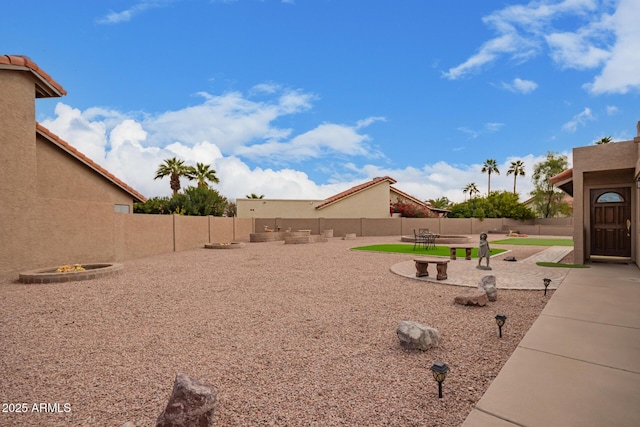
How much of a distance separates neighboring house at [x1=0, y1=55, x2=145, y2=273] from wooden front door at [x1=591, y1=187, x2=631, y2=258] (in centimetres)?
2031

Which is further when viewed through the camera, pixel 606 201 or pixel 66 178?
pixel 66 178

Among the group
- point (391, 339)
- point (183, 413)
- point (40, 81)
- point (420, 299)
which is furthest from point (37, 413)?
point (40, 81)

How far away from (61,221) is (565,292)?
628 inches

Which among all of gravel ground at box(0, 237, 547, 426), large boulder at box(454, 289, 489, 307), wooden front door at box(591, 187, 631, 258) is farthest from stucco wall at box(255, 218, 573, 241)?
large boulder at box(454, 289, 489, 307)

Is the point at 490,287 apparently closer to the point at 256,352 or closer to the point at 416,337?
the point at 416,337

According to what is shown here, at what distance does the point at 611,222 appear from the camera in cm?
1278

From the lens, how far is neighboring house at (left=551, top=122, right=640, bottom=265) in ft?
37.0

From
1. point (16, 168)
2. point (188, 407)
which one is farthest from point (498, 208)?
point (188, 407)

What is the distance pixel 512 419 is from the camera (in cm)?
282

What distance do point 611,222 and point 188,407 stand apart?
16.2 meters

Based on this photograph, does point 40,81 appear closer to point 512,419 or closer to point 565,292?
point 512,419

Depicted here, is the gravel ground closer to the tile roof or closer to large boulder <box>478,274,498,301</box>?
large boulder <box>478,274,498,301</box>

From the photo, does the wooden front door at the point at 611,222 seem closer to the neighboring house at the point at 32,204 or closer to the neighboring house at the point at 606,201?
the neighboring house at the point at 606,201

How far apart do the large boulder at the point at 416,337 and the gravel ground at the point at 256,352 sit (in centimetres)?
13
